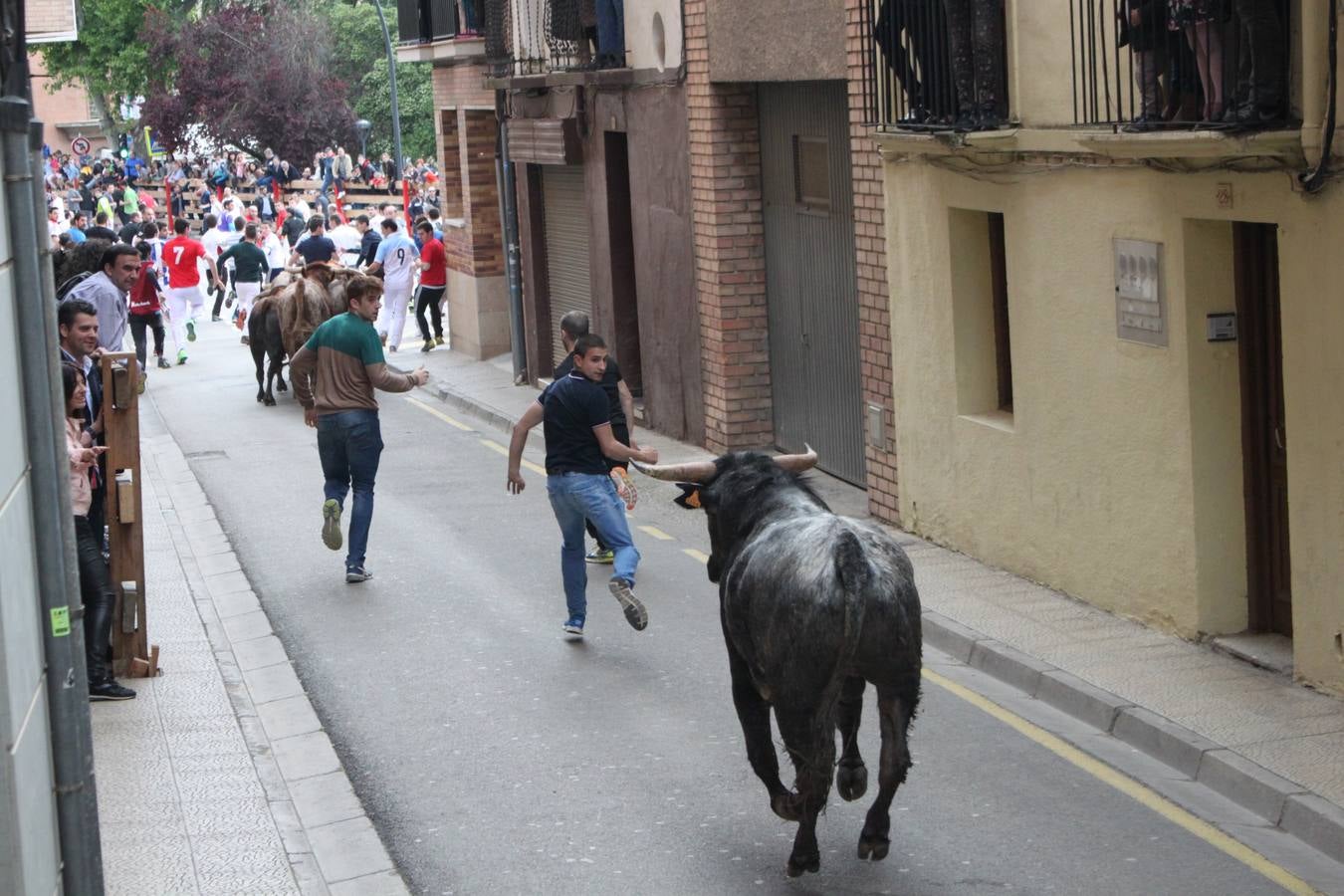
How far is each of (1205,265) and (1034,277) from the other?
1.83 meters

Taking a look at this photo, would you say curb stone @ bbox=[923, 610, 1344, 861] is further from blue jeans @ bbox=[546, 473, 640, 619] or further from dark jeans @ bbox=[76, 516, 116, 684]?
dark jeans @ bbox=[76, 516, 116, 684]

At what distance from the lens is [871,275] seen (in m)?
15.0

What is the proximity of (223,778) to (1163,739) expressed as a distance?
4294 millimetres

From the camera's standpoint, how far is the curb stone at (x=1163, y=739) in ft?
26.1

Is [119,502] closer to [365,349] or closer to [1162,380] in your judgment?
[365,349]

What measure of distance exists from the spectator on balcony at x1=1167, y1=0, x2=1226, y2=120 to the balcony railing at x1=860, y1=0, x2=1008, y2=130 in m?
2.26

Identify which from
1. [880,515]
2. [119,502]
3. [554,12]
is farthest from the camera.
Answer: [554,12]

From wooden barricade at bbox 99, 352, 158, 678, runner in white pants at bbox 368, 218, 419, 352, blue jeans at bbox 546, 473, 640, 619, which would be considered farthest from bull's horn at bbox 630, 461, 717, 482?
runner in white pants at bbox 368, 218, 419, 352

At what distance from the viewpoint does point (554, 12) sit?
857 inches

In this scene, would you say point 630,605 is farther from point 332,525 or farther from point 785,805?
point 785,805

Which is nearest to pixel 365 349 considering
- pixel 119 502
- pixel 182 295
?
pixel 119 502

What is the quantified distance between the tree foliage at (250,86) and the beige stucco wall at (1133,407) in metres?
60.5

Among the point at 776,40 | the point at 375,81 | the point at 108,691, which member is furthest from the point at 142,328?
the point at 375,81

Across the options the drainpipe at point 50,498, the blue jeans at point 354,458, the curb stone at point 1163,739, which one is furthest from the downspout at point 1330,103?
the blue jeans at point 354,458
